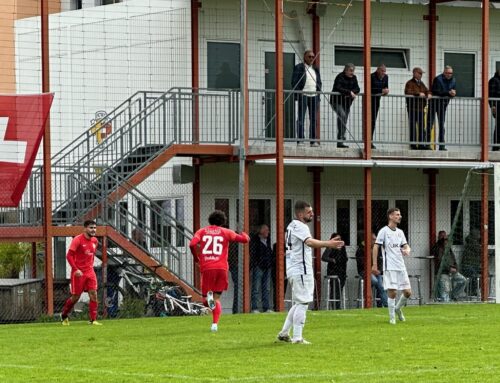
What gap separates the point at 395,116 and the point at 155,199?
19.9ft

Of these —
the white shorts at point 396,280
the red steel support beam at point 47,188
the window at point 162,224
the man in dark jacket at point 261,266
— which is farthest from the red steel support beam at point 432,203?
the white shorts at point 396,280

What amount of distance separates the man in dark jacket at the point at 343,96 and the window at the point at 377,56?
2.41 meters

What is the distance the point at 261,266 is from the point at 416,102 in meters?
5.41

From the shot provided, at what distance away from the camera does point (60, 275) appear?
32594 mm

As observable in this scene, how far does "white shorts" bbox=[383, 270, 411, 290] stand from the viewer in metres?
23.0

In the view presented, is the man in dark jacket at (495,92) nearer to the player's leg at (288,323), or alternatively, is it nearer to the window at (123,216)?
the window at (123,216)

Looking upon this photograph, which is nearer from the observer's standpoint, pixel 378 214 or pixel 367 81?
pixel 367 81

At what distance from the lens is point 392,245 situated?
2320 centimetres

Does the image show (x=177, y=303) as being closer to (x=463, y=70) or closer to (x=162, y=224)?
(x=162, y=224)

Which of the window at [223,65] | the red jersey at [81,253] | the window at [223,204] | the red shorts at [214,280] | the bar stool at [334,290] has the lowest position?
the bar stool at [334,290]

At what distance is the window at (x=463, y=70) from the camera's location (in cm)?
3519

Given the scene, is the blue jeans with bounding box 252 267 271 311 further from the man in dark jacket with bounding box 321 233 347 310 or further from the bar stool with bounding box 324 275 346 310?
the man in dark jacket with bounding box 321 233 347 310

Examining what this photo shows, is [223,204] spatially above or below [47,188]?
below

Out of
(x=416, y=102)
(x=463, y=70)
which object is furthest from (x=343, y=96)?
(x=463, y=70)
